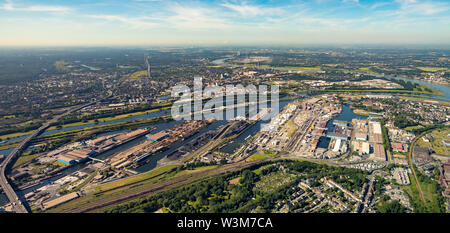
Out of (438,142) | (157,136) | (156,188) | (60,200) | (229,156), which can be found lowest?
(60,200)

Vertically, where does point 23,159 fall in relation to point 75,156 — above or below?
below

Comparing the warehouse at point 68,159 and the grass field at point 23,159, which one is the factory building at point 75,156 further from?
the grass field at point 23,159

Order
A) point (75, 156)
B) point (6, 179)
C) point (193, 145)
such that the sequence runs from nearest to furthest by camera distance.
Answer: point (6, 179)
point (75, 156)
point (193, 145)

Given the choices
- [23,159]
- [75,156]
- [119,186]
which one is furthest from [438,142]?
[23,159]

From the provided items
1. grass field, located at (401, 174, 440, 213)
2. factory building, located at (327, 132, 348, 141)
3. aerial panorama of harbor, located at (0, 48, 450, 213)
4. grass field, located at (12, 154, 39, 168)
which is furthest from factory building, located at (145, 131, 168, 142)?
grass field, located at (401, 174, 440, 213)

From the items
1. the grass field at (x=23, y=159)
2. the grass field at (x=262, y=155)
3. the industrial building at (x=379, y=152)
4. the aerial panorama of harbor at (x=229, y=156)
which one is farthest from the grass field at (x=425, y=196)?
the grass field at (x=23, y=159)

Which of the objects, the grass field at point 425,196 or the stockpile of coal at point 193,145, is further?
the stockpile of coal at point 193,145

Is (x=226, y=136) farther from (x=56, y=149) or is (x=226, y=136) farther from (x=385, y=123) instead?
(x=385, y=123)

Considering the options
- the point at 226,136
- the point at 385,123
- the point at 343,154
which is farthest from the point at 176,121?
the point at 385,123

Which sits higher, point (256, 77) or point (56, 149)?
point (256, 77)

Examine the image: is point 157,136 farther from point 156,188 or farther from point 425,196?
point 425,196

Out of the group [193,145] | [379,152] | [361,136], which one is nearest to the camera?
[379,152]
